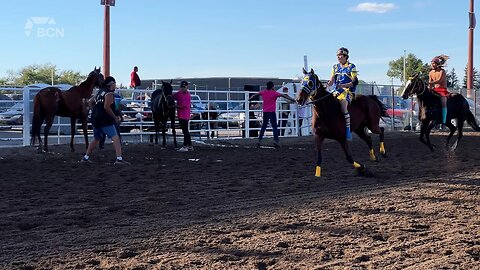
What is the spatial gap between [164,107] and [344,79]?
7597mm

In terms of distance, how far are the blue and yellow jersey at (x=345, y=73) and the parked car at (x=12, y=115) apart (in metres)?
10.00

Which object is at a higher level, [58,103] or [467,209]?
[58,103]

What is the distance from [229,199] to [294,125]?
54.4 feet

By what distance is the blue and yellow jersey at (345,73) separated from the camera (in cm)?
1123

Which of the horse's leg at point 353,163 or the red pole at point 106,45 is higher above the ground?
the red pole at point 106,45

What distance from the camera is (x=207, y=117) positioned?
22.7 m

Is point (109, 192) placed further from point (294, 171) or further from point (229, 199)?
point (294, 171)

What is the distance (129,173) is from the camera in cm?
1148

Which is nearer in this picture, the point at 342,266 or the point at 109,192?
the point at 342,266

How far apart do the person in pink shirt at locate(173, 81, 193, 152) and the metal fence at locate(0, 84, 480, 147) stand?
2.08 meters

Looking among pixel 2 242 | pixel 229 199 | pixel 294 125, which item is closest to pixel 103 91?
pixel 229 199

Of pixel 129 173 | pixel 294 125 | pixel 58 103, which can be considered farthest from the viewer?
pixel 294 125

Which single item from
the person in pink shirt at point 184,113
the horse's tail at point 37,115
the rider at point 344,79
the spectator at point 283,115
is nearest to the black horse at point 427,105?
the rider at point 344,79

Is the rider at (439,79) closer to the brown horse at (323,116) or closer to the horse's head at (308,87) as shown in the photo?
the brown horse at (323,116)
